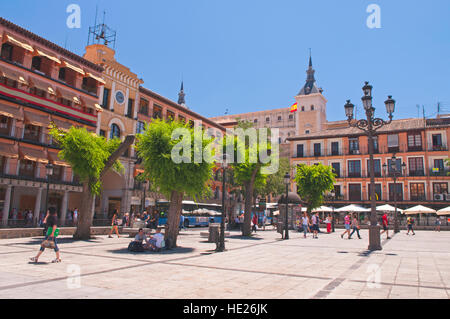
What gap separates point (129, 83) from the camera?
34.5 m

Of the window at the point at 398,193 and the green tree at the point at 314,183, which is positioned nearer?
the green tree at the point at 314,183

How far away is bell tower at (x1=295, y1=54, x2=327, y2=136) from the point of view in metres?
72.8

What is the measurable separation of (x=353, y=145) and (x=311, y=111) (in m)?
28.1

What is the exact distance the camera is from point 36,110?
26828 mm

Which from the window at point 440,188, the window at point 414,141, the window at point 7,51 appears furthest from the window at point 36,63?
the window at point 440,188

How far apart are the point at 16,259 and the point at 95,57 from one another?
28.1 meters

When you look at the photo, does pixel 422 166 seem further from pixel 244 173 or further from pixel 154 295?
pixel 154 295

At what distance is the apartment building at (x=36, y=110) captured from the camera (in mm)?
24938

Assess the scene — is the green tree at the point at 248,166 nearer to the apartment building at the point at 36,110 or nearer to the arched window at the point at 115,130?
the apartment building at the point at 36,110

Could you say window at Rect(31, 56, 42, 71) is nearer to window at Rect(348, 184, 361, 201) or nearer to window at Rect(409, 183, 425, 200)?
window at Rect(348, 184, 361, 201)

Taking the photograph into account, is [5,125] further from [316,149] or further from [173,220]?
[316,149]

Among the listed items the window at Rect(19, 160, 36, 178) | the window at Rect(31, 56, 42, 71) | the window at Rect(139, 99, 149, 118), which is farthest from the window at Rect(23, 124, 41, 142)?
the window at Rect(139, 99, 149, 118)

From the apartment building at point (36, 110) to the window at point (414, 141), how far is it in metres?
37.1
